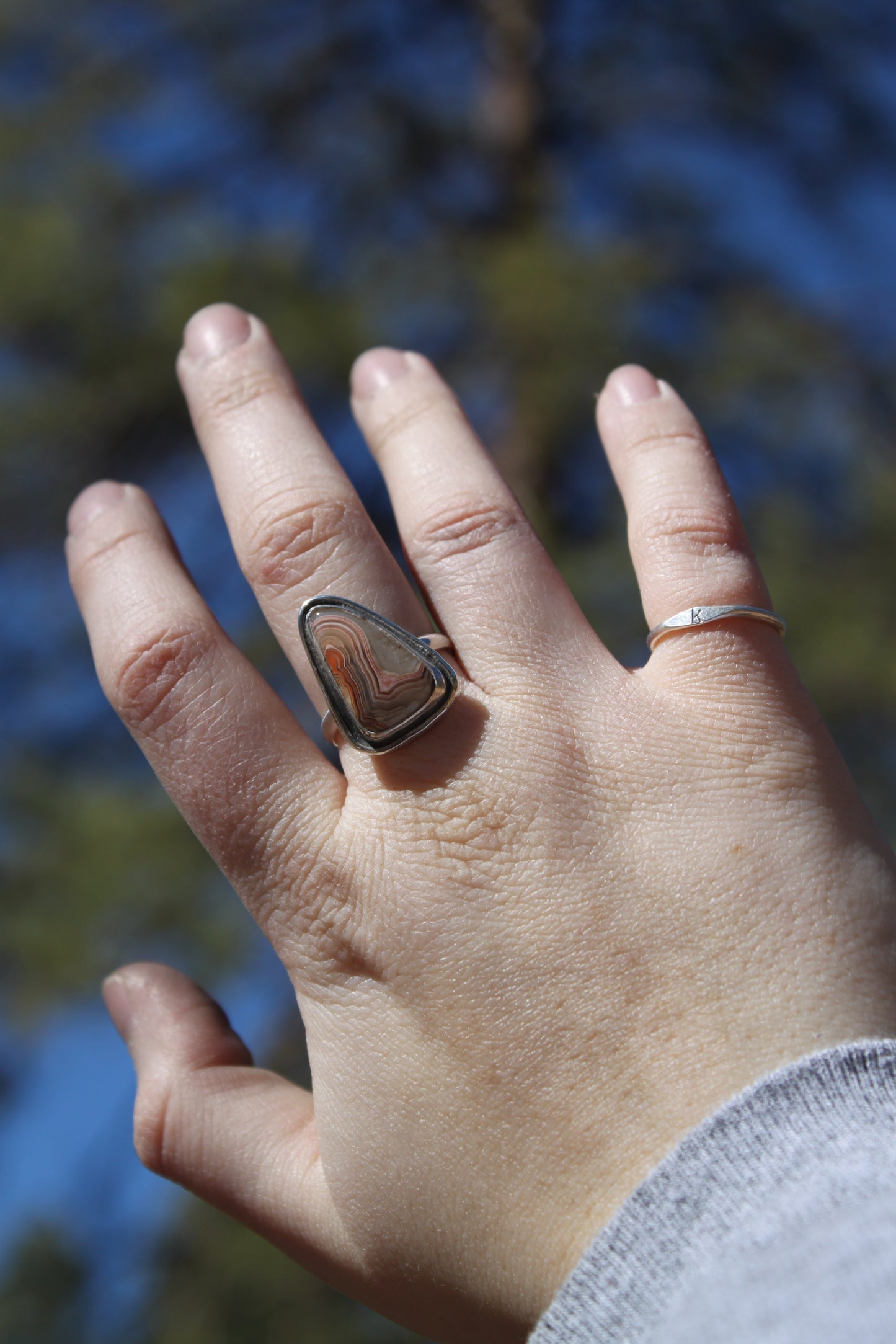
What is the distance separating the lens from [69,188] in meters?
4.70

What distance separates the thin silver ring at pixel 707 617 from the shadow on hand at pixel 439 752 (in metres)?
0.26

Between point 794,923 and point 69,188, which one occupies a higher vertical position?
point 69,188

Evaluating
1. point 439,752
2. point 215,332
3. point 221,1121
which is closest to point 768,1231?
point 439,752

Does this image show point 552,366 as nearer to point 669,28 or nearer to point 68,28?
point 669,28

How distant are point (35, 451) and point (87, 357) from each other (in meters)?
0.46

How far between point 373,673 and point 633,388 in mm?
616

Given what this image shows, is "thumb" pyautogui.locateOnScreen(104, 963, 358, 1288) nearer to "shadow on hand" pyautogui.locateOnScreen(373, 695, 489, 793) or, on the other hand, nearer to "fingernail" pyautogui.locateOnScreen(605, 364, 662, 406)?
"shadow on hand" pyautogui.locateOnScreen(373, 695, 489, 793)

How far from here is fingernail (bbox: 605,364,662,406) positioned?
58.9 inches

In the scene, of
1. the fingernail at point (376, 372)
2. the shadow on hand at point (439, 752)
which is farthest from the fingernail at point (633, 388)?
the shadow on hand at point (439, 752)

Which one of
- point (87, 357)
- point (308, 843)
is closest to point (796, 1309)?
point (308, 843)

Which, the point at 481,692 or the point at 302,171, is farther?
the point at 302,171

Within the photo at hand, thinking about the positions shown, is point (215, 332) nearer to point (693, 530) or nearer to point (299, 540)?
point (299, 540)

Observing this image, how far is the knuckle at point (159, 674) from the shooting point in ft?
4.46

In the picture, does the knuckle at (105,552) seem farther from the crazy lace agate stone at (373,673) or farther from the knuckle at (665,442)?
the knuckle at (665,442)
